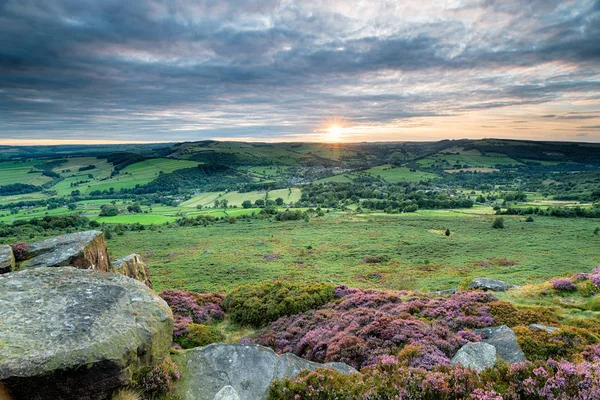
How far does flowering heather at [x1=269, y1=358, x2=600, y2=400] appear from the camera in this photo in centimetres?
605

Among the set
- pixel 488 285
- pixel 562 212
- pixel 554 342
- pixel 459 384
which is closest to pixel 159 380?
pixel 459 384

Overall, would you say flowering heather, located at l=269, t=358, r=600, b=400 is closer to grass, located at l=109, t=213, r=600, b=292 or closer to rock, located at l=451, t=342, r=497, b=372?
rock, located at l=451, t=342, r=497, b=372

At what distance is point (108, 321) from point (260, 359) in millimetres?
4883

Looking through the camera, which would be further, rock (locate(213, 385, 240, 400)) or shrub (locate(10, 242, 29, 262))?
shrub (locate(10, 242, 29, 262))

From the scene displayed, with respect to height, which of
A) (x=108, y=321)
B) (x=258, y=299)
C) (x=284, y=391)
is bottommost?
(x=258, y=299)

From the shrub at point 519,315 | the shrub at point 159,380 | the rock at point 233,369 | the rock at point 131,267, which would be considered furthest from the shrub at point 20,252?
the shrub at point 519,315

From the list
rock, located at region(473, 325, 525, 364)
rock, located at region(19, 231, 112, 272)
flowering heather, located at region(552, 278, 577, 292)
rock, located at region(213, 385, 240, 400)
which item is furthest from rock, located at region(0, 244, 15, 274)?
flowering heather, located at region(552, 278, 577, 292)

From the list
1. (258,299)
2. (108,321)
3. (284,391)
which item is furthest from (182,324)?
(284,391)

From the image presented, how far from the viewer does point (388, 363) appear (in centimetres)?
907

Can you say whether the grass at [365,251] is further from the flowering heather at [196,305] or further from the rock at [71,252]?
the rock at [71,252]

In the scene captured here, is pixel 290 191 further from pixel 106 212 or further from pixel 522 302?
pixel 522 302

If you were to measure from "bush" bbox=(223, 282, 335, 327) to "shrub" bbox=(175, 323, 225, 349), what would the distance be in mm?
3750

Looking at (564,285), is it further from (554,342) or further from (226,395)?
(226,395)

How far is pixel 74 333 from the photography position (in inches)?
299
